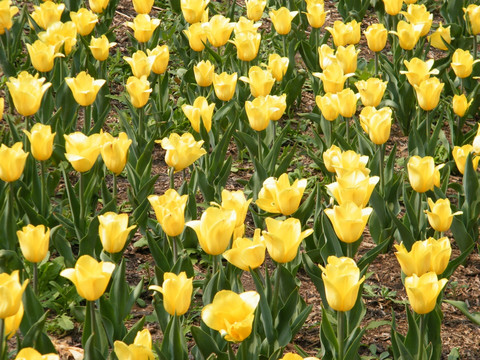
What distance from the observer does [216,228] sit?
7.45 ft

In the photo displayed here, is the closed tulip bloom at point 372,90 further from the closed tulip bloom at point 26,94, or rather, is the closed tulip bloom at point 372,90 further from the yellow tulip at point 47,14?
the yellow tulip at point 47,14

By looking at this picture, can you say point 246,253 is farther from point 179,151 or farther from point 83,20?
point 83,20

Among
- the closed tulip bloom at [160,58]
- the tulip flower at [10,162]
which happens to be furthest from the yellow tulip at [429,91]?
the tulip flower at [10,162]

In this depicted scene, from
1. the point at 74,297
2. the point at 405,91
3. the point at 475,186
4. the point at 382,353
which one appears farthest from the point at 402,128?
the point at 74,297

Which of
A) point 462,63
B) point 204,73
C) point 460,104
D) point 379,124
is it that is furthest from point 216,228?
point 462,63

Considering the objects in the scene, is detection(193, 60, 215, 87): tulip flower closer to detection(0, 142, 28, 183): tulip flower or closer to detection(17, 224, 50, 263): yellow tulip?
detection(0, 142, 28, 183): tulip flower

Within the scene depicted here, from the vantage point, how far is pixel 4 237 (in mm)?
2891

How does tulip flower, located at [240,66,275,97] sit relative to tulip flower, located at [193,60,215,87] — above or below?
above

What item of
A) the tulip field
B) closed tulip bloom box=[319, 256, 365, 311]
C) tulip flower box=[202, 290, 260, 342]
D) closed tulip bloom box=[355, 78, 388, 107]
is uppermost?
closed tulip bloom box=[319, 256, 365, 311]

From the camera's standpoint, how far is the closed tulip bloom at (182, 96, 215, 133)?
3400 mm

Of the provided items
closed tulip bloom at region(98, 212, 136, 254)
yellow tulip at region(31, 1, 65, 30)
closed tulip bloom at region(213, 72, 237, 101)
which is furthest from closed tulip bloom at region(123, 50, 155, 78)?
closed tulip bloom at region(98, 212, 136, 254)

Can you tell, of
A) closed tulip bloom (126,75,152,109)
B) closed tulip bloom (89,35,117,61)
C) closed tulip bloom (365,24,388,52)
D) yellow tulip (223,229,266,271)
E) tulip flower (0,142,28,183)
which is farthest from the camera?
closed tulip bloom (365,24,388,52)

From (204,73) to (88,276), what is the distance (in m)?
1.90

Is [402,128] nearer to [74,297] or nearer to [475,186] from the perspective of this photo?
[475,186]
